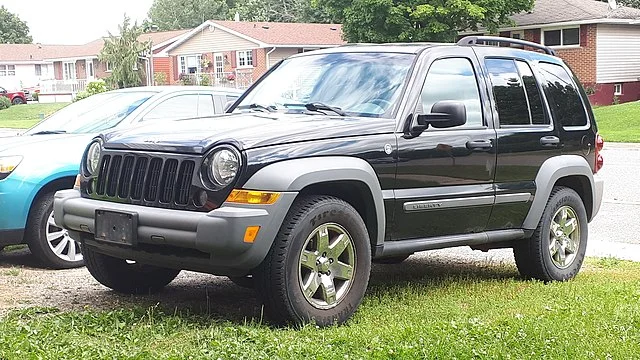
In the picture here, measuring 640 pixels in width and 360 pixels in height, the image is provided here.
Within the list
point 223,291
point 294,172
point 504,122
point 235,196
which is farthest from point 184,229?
point 504,122

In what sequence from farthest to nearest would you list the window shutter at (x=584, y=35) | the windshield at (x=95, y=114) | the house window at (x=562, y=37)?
the house window at (x=562, y=37) → the window shutter at (x=584, y=35) → the windshield at (x=95, y=114)

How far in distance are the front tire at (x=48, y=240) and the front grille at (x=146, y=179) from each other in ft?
6.74

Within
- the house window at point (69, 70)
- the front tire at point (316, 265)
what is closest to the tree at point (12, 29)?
the house window at point (69, 70)

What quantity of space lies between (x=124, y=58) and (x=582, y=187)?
39.7m

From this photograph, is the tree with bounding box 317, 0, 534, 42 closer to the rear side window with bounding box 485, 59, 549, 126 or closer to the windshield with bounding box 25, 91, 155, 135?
the windshield with bounding box 25, 91, 155, 135

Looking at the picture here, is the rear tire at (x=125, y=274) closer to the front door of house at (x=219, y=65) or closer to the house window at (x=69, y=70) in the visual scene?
the front door of house at (x=219, y=65)

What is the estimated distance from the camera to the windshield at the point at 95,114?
8.70 meters

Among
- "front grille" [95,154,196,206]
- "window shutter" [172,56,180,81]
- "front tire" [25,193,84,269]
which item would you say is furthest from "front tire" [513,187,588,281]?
"window shutter" [172,56,180,81]

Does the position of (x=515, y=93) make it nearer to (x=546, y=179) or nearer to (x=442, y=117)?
(x=546, y=179)

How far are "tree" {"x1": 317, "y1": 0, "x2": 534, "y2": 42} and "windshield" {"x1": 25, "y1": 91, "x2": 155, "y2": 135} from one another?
2868 centimetres

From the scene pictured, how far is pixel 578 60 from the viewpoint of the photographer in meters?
39.8

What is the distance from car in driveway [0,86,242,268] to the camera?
7773 millimetres

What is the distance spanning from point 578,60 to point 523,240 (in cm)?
3429

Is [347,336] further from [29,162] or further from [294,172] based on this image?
[29,162]
